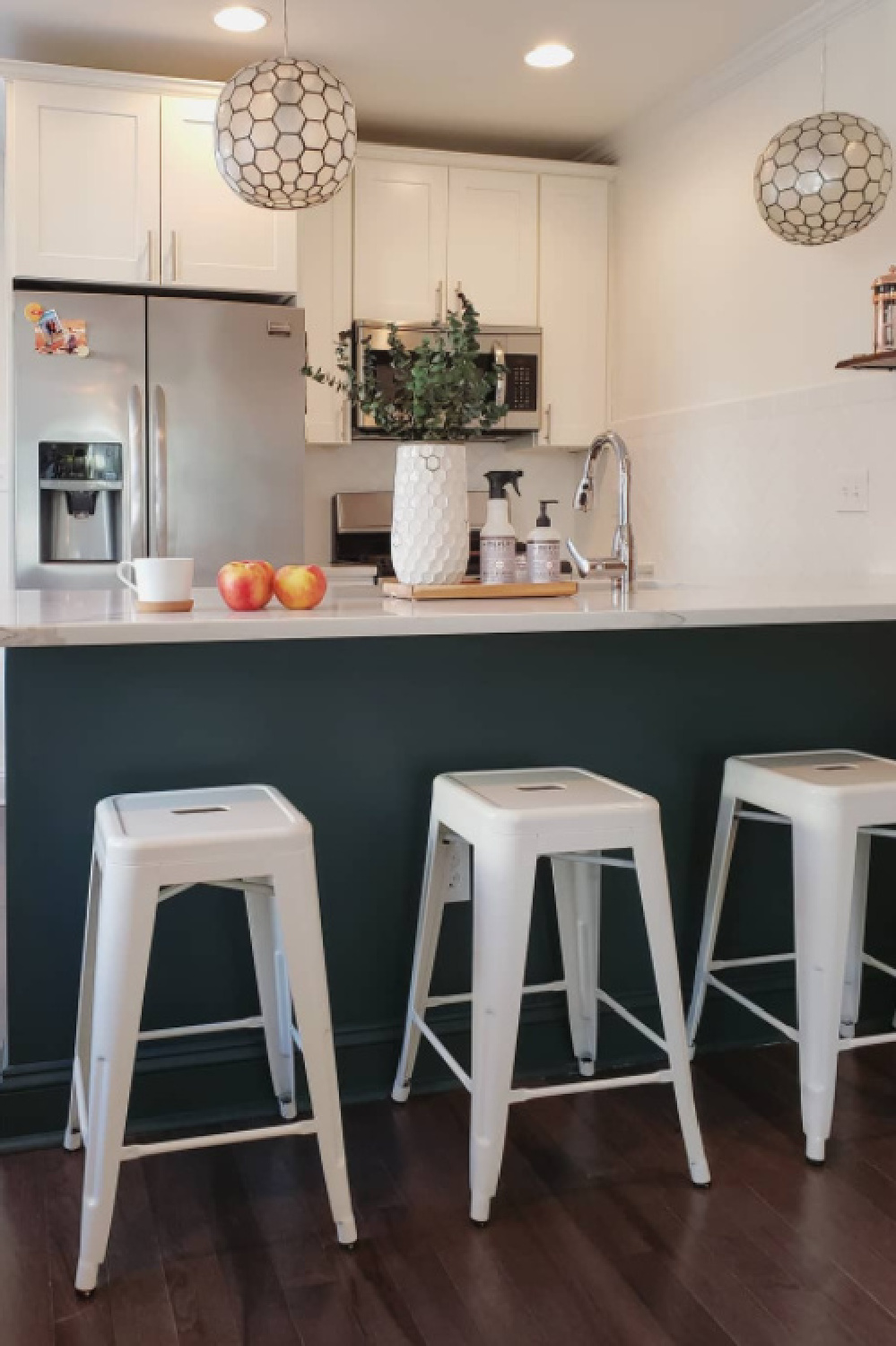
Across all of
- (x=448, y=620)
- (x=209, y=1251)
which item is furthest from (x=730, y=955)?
(x=209, y=1251)

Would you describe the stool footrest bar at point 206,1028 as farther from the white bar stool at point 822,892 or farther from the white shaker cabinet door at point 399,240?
the white shaker cabinet door at point 399,240

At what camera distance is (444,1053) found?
6.46ft

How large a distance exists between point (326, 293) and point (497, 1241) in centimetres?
372

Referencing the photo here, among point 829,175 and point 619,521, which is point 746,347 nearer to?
point 829,175

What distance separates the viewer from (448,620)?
1956mm

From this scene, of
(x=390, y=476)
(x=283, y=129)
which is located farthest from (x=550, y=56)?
(x=283, y=129)

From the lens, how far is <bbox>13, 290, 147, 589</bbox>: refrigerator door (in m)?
4.02

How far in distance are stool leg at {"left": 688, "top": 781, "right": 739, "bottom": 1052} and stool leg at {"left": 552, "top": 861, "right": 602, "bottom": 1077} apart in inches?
8.2

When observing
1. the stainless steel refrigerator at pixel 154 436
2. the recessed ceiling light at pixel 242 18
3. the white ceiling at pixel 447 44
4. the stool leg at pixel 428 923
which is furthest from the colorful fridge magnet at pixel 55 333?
the stool leg at pixel 428 923

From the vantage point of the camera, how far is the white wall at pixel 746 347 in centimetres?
357

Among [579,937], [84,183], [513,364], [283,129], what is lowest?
[579,937]

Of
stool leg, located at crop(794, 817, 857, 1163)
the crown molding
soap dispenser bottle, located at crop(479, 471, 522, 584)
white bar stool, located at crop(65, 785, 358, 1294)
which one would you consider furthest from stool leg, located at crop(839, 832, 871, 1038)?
the crown molding

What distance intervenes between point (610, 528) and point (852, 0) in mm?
2099

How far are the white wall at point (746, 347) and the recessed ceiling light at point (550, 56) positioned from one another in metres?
Result: 0.56
